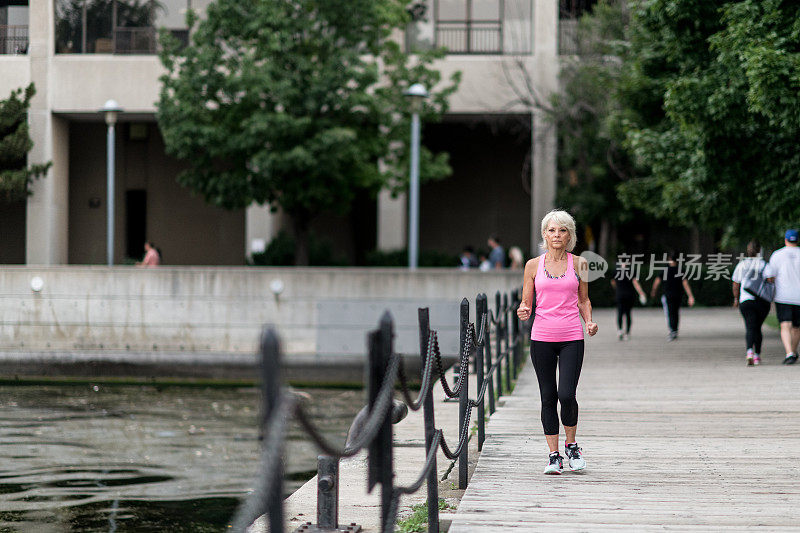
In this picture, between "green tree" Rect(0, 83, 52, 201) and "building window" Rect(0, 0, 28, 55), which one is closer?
"green tree" Rect(0, 83, 52, 201)

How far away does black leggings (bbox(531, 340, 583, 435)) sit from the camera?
6773 mm

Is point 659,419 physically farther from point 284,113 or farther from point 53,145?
point 53,145

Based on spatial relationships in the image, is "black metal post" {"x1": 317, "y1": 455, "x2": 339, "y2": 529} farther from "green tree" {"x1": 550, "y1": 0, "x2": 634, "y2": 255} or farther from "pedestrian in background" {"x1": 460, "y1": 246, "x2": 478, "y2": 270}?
"green tree" {"x1": 550, "y1": 0, "x2": 634, "y2": 255}

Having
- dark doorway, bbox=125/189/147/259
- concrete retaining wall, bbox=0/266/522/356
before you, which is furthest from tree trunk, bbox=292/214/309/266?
dark doorway, bbox=125/189/147/259

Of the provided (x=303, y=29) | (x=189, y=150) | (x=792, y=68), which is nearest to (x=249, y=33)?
(x=303, y=29)

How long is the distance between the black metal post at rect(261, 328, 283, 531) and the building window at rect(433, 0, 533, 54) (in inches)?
1251

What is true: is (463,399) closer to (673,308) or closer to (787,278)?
(787,278)

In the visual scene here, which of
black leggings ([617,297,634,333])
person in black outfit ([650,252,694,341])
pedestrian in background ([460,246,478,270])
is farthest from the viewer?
pedestrian in background ([460,246,478,270])

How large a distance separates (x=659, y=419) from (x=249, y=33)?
19.3 m

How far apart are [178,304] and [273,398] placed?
1924 cm

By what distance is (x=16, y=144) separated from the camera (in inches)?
1227

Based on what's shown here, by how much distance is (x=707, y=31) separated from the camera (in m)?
16.2

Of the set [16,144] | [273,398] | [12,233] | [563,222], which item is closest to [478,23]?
[16,144]

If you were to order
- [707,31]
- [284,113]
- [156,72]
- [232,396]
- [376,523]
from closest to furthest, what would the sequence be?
1. [376,523]
2. [707,31]
3. [232,396]
4. [284,113]
5. [156,72]
